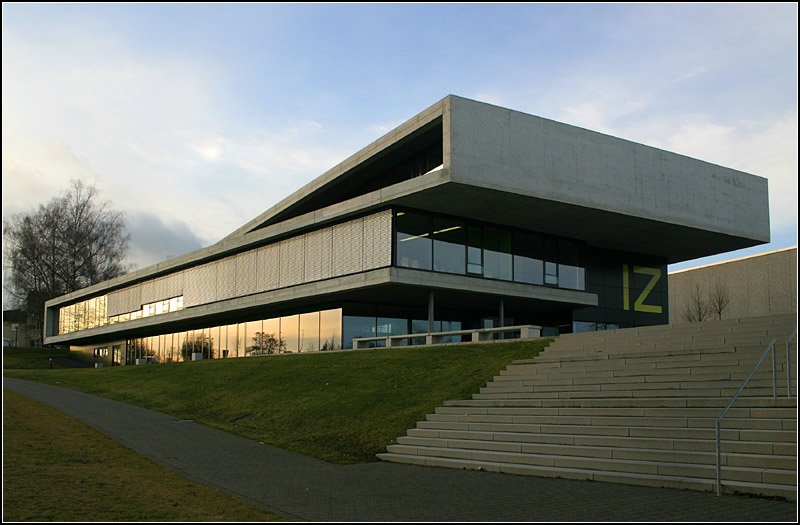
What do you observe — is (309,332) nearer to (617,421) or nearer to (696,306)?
(617,421)

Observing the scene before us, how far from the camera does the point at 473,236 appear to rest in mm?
31062

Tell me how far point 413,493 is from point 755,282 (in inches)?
1489

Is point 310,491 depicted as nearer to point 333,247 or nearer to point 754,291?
point 333,247

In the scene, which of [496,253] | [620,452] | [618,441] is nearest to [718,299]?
[496,253]

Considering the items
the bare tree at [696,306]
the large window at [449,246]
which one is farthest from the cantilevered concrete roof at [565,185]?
the bare tree at [696,306]

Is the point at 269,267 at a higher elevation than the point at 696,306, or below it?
higher

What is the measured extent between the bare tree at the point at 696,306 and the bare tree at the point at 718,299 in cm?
51

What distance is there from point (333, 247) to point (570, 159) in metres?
10.5

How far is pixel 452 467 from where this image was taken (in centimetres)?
1469

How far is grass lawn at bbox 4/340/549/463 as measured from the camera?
58.9ft

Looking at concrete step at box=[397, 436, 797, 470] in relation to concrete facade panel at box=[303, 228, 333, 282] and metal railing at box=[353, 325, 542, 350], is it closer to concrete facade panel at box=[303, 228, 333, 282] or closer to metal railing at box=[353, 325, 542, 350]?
metal railing at box=[353, 325, 542, 350]

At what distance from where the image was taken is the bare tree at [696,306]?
45.4 m

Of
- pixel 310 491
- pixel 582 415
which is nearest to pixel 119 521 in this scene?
pixel 310 491

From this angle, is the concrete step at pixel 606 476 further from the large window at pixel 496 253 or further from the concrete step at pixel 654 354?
the large window at pixel 496 253
